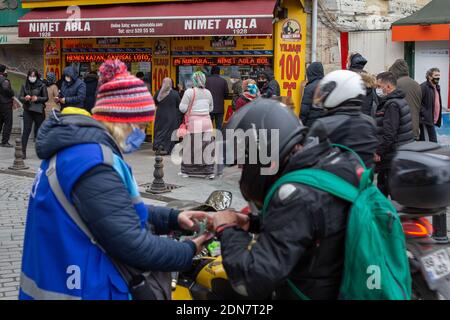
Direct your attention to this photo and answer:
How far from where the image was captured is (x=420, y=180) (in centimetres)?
330

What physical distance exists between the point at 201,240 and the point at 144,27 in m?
11.7

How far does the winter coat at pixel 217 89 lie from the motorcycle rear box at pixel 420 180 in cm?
996

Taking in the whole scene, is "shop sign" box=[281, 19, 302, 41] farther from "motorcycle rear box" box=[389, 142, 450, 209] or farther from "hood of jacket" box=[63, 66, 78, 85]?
"motorcycle rear box" box=[389, 142, 450, 209]

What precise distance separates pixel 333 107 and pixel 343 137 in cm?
31

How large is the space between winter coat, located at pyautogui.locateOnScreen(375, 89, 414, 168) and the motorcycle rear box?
4155 millimetres

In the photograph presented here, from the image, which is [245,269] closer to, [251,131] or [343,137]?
[251,131]

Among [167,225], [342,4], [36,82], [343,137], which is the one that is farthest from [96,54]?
[167,225]

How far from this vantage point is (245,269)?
2.35m

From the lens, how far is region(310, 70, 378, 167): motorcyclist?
15.3ft

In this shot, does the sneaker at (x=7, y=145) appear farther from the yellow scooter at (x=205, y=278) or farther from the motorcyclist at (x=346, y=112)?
the yellow scooter at (x=205, y=278)

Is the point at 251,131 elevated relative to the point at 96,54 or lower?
lower

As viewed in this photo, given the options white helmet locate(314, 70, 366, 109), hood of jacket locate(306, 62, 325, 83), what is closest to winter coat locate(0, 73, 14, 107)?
hood of jacket locate(306, 62, 325, 83)

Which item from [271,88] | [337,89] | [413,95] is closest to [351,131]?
[337,89]

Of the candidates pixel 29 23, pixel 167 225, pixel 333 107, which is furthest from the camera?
pixel 29 23
